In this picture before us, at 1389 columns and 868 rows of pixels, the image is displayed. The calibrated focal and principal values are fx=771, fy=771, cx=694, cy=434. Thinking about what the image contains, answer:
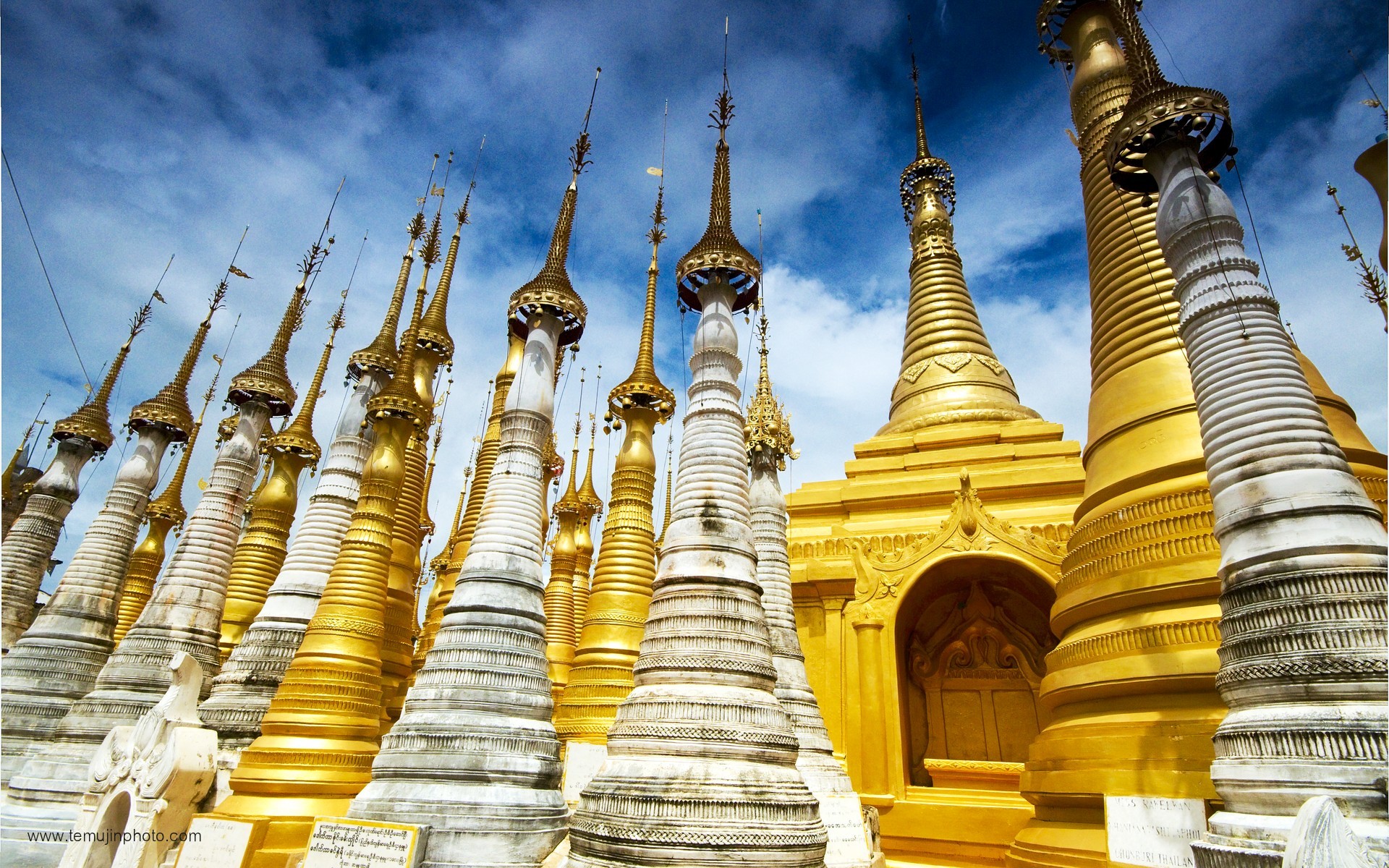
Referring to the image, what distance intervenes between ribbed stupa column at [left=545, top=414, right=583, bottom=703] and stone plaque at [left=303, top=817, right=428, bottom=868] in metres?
7.22

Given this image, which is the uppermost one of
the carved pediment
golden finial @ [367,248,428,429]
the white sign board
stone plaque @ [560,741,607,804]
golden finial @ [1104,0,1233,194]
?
golden finial @ [1104,0,1233,194]

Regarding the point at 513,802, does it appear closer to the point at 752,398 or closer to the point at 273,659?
the point at 273,659

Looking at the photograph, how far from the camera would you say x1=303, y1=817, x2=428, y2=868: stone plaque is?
7500 mm

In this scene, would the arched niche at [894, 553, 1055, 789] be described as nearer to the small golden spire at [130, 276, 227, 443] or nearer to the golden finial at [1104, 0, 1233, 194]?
the golden finial at [1104, 0, 1233, 194]

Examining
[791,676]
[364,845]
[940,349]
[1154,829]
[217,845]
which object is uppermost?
[940,349]

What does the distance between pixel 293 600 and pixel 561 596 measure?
7053mm

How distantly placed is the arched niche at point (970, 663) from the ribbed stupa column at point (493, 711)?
27.5ft

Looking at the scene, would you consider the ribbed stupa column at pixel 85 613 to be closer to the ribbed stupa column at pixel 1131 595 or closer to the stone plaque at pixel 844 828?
the stone plaque at pixel 844 828

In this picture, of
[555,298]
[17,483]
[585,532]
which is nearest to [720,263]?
[555,298]

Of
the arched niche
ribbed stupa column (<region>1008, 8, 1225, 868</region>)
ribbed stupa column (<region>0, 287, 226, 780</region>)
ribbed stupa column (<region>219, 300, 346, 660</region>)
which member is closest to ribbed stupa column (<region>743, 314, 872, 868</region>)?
ribbed stupa column (<region>1008, 8, 1225, 868</region>)

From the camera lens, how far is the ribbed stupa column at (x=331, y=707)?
9.80 m

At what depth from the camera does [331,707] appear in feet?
34.8

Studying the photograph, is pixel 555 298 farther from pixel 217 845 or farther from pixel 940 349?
pixel 940 349

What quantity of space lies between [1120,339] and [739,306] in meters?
5.88
